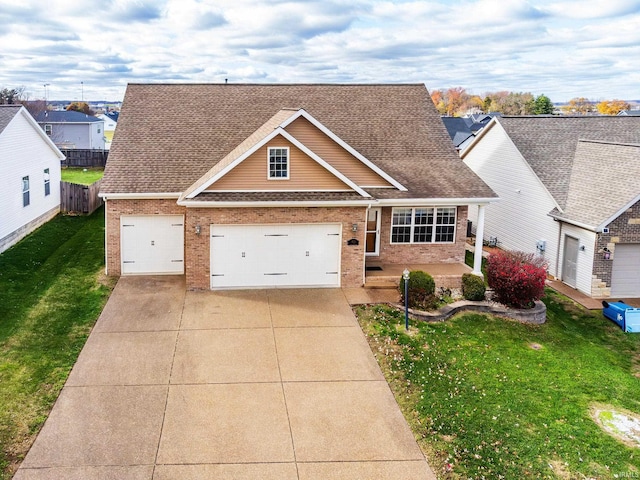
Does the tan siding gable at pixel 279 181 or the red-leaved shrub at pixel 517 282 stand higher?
the tan siding gable at pixel 279 181

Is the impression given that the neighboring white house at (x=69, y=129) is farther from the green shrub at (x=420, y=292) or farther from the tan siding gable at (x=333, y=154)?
the green shrub at (x=420, y=292)

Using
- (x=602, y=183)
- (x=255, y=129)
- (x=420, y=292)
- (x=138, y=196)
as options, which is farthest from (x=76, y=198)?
(x=602, y=183)

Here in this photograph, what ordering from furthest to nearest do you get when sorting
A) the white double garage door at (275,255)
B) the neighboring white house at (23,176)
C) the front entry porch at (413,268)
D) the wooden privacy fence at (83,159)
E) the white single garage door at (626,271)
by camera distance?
the wooden privacy fence at (83,159) < the neighboring white house at (23,176) < the white single garage door at (626,271) < the front entry porch at (413,268) < the white double garage door at (275,255)

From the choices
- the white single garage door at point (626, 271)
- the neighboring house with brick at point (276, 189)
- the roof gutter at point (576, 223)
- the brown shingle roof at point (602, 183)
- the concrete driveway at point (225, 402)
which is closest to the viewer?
the concrete driveway at point (225, 402)

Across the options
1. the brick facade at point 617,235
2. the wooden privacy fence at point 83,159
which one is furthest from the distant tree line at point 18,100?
the brick facade at point 617,235

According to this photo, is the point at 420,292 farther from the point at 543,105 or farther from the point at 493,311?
the point at 543,105

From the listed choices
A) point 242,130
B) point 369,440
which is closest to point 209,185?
point 242,130

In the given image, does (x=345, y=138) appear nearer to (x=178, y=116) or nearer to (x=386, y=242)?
(x=386, y=242)

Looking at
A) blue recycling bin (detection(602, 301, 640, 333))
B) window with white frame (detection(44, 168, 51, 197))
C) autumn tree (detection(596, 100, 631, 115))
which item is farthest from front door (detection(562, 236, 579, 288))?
autumn tree (detection(596, 100, 631, 115))
